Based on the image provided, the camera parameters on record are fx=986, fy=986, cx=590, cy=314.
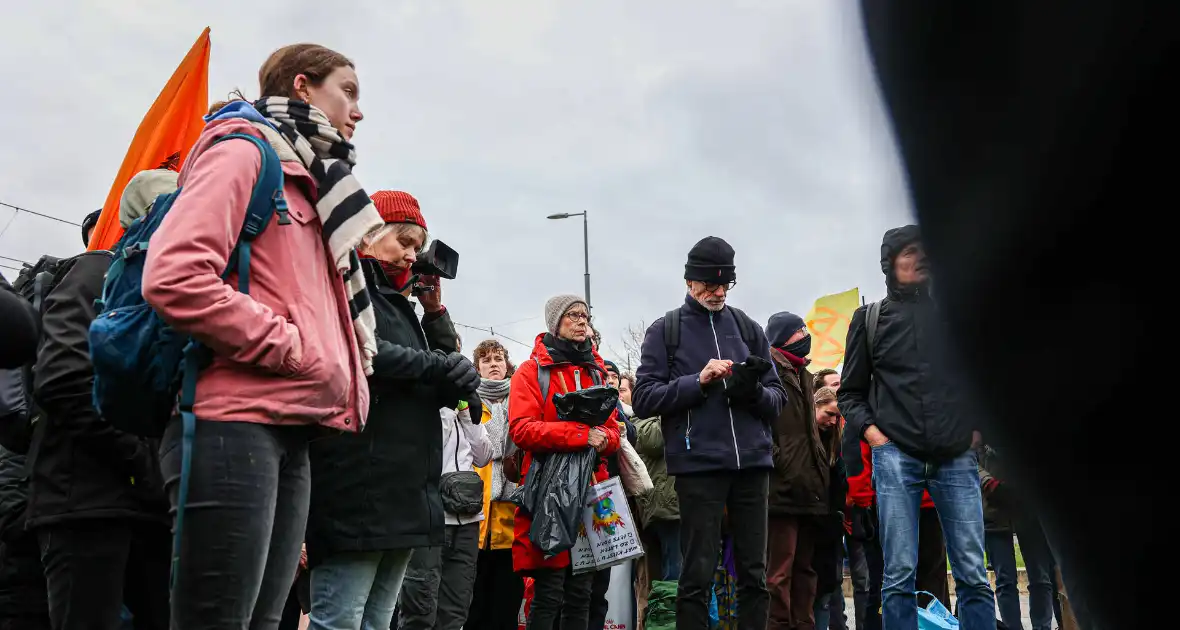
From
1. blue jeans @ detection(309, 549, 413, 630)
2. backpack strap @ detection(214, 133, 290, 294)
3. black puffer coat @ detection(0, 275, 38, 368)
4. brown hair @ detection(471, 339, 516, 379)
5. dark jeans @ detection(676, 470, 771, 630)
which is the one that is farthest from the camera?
brown hair @ detection(471, 339, 516, 379)

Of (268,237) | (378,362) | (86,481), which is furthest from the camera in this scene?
(378,362)

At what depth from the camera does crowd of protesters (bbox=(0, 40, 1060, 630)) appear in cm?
225

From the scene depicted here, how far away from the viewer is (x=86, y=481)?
10.0ft

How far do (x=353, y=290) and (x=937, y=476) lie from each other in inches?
120

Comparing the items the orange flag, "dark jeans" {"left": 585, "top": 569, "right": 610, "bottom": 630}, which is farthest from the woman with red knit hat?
the orange flag

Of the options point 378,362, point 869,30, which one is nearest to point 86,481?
point 378,362

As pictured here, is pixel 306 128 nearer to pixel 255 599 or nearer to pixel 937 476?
pixel 255 599

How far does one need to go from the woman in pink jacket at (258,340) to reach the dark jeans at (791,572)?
4.10 m

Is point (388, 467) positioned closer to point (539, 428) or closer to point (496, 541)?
point (539, 428)

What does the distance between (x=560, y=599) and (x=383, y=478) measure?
100 inches

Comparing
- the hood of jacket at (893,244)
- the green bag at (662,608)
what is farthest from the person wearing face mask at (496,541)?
the hood of jacket at (893,244)

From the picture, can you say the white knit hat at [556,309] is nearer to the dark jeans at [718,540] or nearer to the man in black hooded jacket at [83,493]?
the dark jeans at [718,540]

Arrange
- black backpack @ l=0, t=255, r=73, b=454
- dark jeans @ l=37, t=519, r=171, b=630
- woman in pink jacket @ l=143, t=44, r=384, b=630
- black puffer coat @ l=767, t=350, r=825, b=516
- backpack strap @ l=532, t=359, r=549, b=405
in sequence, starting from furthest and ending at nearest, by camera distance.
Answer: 1. black puffer coat @ l=767, t=350, r=825, b=516
2. backpack strap @ l=532, t=359, r=549, b=405
3. black backpack @ l=0, t=255, r=73, b=454
4. dark jeans @ l=37, t=519, r=171, b=630
5. woman in pink jacket @ l=143, t=44, r=384, b=630

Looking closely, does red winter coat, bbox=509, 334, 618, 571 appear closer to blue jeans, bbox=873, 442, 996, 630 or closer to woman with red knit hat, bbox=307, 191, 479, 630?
blue jeans, bbox=873, 442, 996, 630
